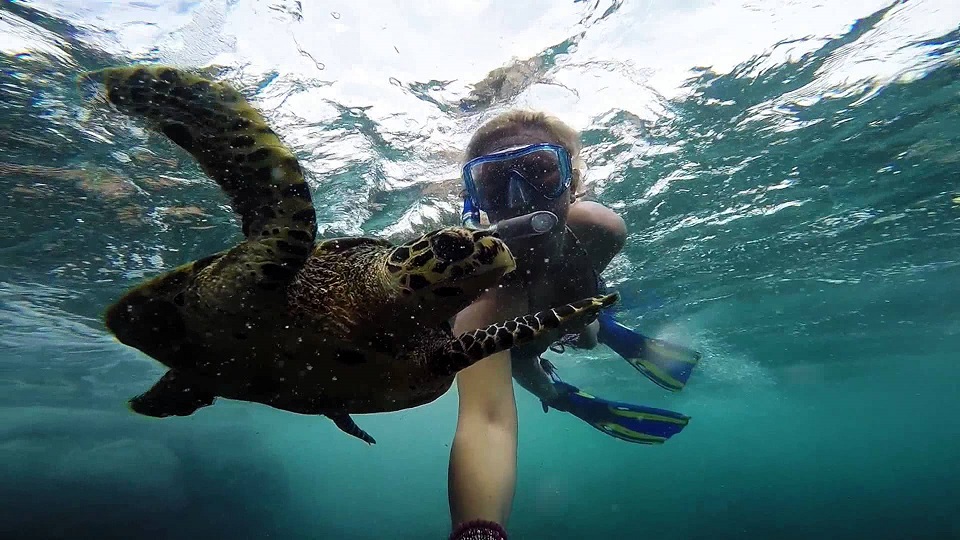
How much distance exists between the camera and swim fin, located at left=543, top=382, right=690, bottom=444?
6.60m

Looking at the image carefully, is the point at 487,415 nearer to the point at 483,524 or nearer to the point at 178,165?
the point at 483,524

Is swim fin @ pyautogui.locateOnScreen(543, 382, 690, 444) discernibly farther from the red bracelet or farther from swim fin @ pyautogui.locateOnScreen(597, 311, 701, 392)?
the red bracelet

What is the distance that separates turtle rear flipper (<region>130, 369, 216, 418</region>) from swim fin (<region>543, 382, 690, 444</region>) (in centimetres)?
491

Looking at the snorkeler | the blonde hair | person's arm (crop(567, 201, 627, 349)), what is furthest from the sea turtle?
person's arm (crop(567, 201, 627, 349))

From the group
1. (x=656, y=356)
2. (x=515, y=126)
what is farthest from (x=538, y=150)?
A: (x=656, y=356)

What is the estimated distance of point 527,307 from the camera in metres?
5.25

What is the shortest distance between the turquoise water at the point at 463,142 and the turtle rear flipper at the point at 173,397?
→ 4.09m

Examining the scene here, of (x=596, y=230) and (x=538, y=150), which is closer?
(x=538, y=150)

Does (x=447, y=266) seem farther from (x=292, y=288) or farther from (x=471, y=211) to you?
(x=471, y=211)

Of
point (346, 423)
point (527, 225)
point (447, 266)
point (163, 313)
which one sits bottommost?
point (346, 423)

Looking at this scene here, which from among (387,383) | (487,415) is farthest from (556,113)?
(387,383)

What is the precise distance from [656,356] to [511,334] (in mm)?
6340

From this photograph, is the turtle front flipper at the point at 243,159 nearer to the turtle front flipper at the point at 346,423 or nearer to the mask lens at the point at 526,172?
the turtle front flipper at the point at 346,423

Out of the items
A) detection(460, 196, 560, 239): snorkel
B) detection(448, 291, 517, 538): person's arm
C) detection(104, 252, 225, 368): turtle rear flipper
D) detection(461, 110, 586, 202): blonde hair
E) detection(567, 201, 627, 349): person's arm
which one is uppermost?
detection(461, 110, 586, 202): blonde hair
